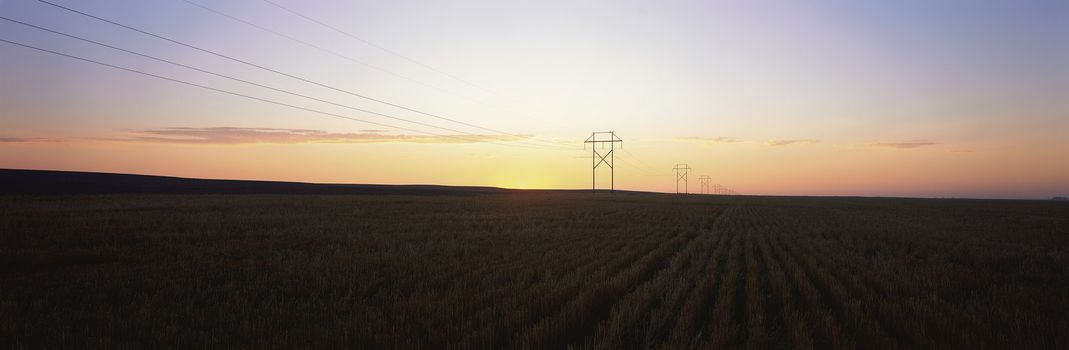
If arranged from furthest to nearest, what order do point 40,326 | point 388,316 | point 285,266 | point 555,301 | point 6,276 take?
point 285,266
point 6,276
point 555,301
point 388,316
point 40,326

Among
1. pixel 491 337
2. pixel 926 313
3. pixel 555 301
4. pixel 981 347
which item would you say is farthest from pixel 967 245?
pixel 491 337

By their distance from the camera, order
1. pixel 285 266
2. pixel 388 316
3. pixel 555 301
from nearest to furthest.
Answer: pixel 388 316, pixel 555 301, pixel 285 266

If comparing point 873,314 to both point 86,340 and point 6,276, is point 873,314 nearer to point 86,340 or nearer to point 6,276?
point 86,340

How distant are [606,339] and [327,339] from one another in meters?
2.89

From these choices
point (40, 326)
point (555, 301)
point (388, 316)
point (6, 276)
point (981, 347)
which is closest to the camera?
point (981, 347)

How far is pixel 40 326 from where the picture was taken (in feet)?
17.7

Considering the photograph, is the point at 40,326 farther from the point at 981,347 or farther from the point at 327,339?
the point at 981,347

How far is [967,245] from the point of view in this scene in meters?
15.0

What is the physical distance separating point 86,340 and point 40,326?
100 cm

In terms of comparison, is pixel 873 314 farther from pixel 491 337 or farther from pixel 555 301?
pixel 491 337

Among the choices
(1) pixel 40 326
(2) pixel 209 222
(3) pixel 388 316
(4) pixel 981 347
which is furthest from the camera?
(2) pixel 209 222

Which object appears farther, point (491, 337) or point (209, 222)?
point (209, 222)

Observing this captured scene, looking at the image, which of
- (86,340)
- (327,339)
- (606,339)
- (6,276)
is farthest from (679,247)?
(6,276)

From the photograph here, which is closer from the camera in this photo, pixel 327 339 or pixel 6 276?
pixel 327 339
